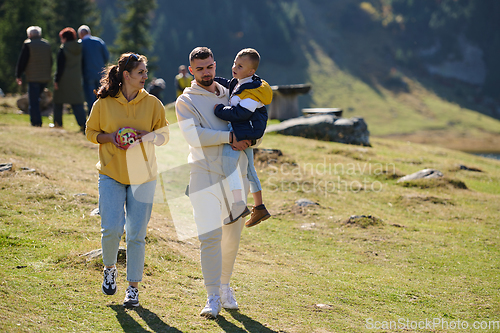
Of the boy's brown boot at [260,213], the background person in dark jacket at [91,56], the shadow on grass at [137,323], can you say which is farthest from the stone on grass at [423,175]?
the shadow on grass at [137,323]

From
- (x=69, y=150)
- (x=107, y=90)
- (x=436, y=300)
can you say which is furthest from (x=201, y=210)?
(x=69, y=150)

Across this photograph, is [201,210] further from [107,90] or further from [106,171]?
[107,90]

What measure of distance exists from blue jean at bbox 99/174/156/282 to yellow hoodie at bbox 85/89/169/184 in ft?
0.26

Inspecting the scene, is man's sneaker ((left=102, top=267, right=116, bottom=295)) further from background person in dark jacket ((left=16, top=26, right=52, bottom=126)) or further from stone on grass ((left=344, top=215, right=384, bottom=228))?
background person in dark jacket ((left=16, top=26, right=52, bottom=126))

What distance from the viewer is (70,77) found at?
10977 millimetres

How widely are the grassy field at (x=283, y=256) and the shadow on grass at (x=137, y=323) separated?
0.01 m

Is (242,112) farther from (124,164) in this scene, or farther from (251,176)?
(124,164)

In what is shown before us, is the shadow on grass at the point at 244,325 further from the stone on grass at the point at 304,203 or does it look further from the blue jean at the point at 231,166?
the stone on grass at the point at 304,203

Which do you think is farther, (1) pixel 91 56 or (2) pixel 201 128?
(1) pixel 91 56

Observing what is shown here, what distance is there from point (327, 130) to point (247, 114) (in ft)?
39.1

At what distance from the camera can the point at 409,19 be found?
260ft

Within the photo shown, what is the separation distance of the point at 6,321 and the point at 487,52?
79337 millimetres

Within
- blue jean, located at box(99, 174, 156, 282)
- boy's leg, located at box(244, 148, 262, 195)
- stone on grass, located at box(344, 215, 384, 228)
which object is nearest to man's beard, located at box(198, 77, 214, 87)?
boy's leg, located at box(244, 148, 262, 195)

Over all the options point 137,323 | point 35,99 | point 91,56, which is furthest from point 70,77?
point 137,323
